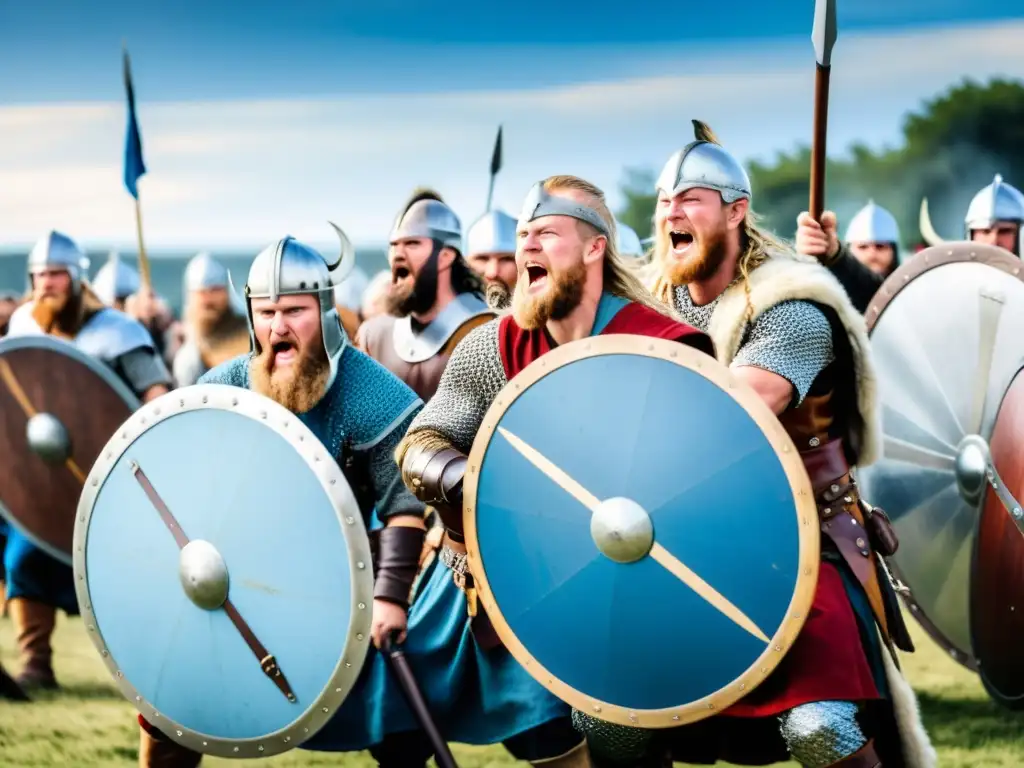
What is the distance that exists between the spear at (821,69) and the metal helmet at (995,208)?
3.44 metres

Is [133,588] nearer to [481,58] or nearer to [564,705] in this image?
[564,705]

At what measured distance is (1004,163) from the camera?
23219mm

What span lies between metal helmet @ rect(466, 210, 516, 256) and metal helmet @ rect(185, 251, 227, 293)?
8.40 feet

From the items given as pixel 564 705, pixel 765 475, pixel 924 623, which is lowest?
pixel 924 623

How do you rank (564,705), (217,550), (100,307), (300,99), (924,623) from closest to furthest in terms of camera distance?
1. (217,550)
2. (564,705)
3. (924,623)
4. (100,307)
5. (300,99)

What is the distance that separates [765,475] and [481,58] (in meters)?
21.2

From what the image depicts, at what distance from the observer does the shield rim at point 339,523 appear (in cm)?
319

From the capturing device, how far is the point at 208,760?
15.7 ft

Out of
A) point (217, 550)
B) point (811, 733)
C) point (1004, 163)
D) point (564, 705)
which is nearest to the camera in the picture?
point (811, 733)

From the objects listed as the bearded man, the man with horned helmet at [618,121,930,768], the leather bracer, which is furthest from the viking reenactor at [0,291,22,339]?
the man with horned helmet at [618,121,930,768]

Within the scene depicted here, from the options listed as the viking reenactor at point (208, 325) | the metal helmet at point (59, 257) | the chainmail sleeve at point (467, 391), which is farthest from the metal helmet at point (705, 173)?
the viking reenactor at point (208, 325)

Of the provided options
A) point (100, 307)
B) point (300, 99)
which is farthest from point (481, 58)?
point (100, 307)

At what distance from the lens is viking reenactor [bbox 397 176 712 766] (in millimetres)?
3248

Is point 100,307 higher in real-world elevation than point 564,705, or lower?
higher
